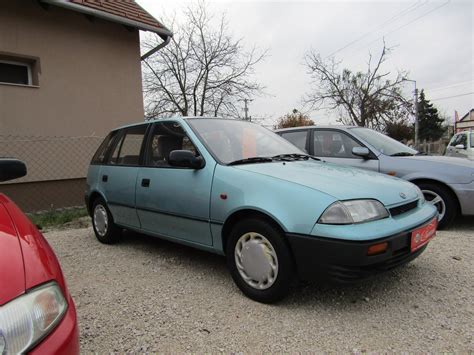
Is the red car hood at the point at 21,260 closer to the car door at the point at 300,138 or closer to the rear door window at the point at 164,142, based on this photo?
the rear door window at the point at 164,142

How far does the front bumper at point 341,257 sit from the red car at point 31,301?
151 cm

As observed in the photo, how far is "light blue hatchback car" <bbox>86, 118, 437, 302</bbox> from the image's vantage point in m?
2.39

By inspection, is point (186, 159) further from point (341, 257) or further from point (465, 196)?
point (465, 196)

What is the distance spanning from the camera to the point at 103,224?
4629 mm

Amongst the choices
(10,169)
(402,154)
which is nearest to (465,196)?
(402,154)

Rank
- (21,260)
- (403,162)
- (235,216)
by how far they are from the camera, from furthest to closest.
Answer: (403,162)
(235,216)
(21,260)

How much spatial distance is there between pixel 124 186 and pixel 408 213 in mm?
2961

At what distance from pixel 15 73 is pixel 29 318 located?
7290mm

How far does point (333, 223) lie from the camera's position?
7.80 ft

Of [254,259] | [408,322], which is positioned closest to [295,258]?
[254,259]

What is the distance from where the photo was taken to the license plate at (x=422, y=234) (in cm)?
261

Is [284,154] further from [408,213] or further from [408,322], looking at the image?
[408,322]

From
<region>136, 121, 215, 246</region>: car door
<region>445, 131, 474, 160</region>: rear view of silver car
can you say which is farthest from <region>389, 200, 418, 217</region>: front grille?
<region>445, 131, 474, 160</region>: rear view of silver car

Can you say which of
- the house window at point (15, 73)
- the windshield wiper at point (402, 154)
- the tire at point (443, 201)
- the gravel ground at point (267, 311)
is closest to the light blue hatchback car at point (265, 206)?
the gravel ground at point (267, 311)
